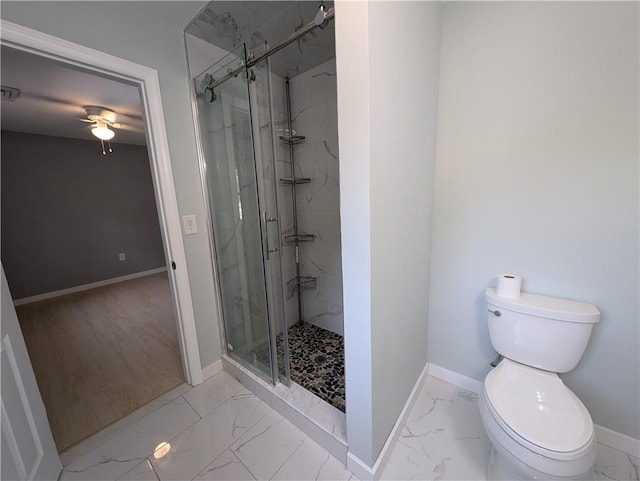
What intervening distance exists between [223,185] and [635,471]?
2.60 meters

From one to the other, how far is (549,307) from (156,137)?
2223 mm

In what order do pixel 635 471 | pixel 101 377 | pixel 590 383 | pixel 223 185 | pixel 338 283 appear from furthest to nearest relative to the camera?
pixel 338 283 < pixel 101 377 < pixel 223 185 < pixel 590 383 < pixel 635 471

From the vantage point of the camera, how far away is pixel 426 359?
1803 millimetres

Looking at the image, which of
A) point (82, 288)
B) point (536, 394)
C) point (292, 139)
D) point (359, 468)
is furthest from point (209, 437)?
point (82, 288)

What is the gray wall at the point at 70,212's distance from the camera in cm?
331

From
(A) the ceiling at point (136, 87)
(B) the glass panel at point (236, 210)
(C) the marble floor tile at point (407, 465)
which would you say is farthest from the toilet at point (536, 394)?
(A) the ceiling at point (136, 87)

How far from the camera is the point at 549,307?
1.19 m

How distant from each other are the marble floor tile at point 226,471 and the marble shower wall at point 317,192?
122 cm

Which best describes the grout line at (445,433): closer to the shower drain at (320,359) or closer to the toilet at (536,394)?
the toilet at (536,394)

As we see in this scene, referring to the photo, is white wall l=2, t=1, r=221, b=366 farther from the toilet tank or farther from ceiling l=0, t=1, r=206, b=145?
the toilet tank

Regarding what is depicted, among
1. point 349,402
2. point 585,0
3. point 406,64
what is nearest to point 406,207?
point 406,64

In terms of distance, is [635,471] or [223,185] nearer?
[635,471]

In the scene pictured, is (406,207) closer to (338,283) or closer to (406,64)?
(406,64)

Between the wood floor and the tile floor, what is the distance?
22 cm
